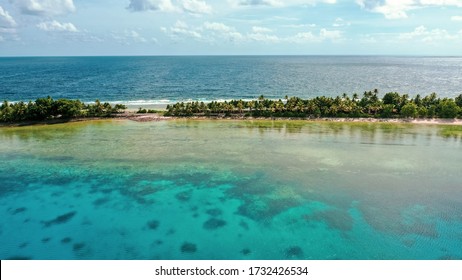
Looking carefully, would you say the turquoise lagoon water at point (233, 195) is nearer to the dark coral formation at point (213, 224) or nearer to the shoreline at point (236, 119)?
the dark coral formation at point (213, 224)

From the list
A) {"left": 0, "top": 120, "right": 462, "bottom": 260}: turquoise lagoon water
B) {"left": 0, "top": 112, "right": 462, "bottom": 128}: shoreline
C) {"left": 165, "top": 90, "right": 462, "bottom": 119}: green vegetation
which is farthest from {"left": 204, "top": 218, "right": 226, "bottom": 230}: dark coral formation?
{"left": 165, "top": 90, "right": 462, "bottom": 119}: green vegetation

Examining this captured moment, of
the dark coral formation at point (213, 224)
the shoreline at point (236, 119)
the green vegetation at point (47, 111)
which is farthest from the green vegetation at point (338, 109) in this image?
the dark coral formation at point (213, 224)

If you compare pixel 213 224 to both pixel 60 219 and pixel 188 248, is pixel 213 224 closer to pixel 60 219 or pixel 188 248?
pixel 188 248

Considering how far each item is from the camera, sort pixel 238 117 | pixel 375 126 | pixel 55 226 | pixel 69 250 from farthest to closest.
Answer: pixel 238 117, pixel 375 126, pixel 55 226, pixel 69 250

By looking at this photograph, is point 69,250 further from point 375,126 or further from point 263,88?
point 263,88

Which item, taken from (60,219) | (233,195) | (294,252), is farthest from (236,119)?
(294,252)

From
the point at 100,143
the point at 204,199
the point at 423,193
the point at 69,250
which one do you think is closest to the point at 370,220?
the point at 423,193
